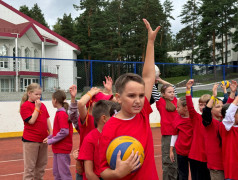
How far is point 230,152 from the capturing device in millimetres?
3314

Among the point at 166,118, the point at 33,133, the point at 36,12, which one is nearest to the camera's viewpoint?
the point at 33,133

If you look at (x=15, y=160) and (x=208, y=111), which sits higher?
(x=208, y=111)

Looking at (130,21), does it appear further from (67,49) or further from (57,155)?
(57,155)

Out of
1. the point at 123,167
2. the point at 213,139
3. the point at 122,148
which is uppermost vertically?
the point at 122,148

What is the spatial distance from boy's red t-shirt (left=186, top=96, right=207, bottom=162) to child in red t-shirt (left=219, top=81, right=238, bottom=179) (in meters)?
0.54

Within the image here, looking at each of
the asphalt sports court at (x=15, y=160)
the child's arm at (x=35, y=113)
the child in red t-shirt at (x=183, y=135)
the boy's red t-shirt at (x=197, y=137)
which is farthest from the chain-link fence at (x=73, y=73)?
the boy's red t-shirt at (x=197, y=137)

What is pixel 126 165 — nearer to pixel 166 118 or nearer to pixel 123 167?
pixel 123 167

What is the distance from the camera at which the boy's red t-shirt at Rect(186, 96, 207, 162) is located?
3.92 meters

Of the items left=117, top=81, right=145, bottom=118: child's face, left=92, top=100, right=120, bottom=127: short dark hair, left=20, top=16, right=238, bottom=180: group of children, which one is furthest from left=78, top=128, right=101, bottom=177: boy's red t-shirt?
left=117, top=81, right=145, bottom=118: child's face

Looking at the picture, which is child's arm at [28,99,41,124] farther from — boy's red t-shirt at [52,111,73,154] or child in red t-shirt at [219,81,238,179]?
child in red t-shirt at [219,81,238,179]

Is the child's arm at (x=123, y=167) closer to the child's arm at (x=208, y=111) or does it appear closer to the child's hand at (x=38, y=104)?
the child's arm at (x=208, y=111)

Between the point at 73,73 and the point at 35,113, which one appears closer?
the point at 35,113

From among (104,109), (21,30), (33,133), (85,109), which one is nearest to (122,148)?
(104,109)

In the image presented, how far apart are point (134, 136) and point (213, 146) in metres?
1.85
